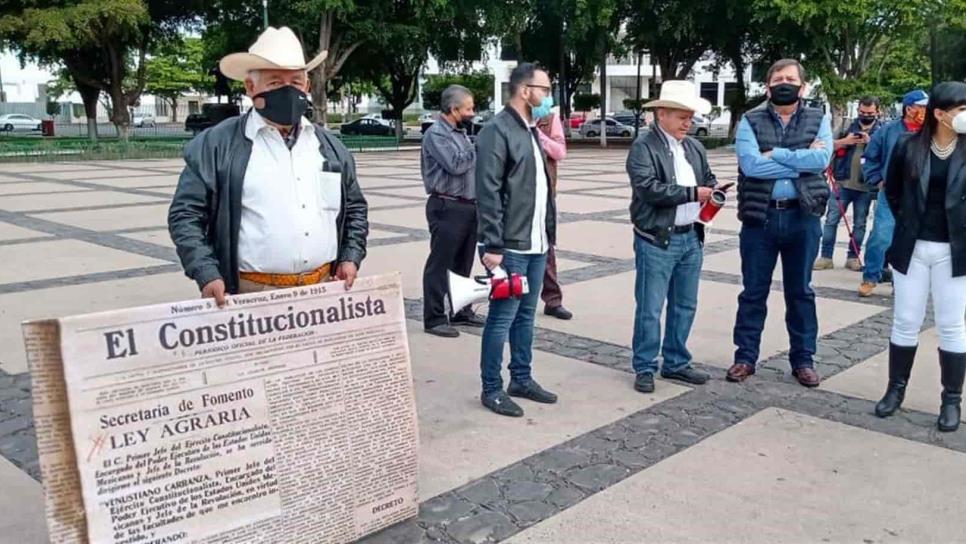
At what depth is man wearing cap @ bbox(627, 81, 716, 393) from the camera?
4.79 metres

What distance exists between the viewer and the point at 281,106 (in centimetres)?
332

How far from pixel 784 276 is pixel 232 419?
137 inches

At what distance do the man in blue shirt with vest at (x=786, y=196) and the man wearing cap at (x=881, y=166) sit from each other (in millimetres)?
1567

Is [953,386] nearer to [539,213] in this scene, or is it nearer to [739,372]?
[739,372]

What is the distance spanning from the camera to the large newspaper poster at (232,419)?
2574 mm

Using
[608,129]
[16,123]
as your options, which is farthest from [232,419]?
[16,123]

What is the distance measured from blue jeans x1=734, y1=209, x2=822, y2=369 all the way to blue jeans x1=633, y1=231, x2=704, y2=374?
0.32 meters

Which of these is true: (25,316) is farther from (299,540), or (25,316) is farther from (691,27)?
(691,27)

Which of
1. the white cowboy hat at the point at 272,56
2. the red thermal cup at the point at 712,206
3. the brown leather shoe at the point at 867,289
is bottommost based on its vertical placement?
the brown leather shoe at the point at 867,289

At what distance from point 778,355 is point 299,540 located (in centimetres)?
377

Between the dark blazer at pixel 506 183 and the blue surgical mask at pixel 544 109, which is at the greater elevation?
the blue surgical mask at pixel 544 109

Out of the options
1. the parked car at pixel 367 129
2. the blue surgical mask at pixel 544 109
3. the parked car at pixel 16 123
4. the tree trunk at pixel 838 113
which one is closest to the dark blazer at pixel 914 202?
the blue surgical mask at pixel 544 109

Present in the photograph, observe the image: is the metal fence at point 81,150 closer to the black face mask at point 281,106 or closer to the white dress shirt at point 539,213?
the white dress shirt at point 539,213

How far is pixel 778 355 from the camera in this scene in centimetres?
577
